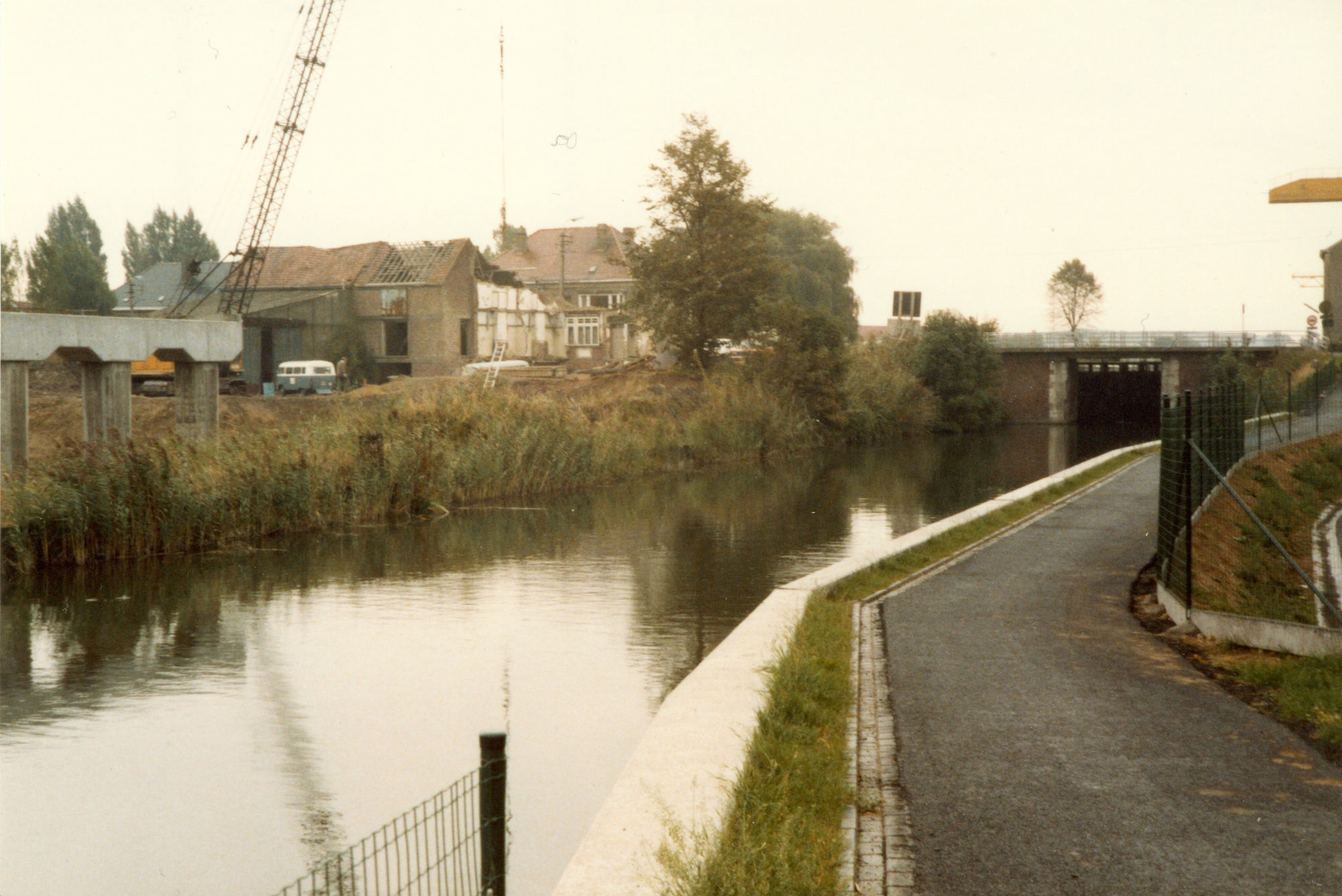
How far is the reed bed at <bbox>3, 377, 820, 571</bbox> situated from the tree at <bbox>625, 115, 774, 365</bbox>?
13562mm

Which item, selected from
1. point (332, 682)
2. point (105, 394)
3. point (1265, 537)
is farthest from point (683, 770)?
point (105, 394)

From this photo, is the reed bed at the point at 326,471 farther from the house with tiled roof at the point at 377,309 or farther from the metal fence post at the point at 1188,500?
the house with tiled roof at the point at 377,309

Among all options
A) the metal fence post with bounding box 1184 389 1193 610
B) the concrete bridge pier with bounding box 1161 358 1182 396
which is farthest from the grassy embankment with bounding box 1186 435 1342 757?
the concrete bridge pier with bounding box 1161 358 1182 396

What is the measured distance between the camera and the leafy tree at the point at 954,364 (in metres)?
64.8

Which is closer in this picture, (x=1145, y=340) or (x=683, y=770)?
(x=683, y=770)

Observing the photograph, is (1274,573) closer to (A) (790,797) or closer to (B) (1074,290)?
(A) (790,797)

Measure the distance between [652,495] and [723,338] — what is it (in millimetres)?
24268

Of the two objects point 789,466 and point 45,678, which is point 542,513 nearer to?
point 45,678

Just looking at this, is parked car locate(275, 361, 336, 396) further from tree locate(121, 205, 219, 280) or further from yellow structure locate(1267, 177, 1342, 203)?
tree locate(121, 205, 219, 280)

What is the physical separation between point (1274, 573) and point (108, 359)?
22.9m

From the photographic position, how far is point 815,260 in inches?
3686

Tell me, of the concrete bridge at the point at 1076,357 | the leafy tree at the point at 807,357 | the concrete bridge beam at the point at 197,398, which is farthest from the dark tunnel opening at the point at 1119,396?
the concrete bridge beam at the point at 197,398

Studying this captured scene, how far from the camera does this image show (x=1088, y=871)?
562 centimetres

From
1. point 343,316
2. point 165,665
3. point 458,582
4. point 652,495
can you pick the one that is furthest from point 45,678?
point 343,316
